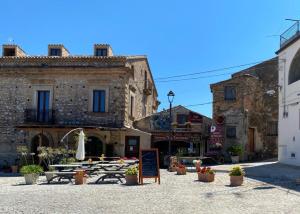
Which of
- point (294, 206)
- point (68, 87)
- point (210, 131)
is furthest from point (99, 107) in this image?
point (294, 206)

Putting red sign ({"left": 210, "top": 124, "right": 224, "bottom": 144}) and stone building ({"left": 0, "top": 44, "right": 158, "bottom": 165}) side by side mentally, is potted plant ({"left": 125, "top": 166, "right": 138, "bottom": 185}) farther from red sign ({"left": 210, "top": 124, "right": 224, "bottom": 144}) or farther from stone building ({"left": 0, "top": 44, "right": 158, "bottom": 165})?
red sign ({"left": 210, "top": 124, "right": 224, "bottom": 144})

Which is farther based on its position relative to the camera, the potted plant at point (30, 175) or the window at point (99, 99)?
the window at point (99, 99)

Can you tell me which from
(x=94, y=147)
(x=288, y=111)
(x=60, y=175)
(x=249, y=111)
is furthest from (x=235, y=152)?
(x=60, y=175)

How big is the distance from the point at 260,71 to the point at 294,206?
27.9 m

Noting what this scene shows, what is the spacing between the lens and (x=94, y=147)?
27.9m

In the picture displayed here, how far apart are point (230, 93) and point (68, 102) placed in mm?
11944

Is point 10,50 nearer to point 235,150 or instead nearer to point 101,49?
point 101,49

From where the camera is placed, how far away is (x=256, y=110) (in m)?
34.2

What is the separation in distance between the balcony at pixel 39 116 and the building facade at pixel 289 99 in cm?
1415

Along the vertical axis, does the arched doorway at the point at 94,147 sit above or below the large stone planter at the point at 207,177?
above

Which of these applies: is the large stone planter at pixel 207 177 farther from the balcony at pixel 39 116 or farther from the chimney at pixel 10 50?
the chimney at pixel 10 50

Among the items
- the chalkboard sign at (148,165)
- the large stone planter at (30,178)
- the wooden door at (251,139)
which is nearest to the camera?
the chalkboard sign at (148,165)

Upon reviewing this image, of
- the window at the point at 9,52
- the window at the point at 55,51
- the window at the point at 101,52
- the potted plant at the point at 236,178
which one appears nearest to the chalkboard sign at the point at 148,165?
the potted plant at the point at 236,178

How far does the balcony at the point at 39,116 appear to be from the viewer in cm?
2812
